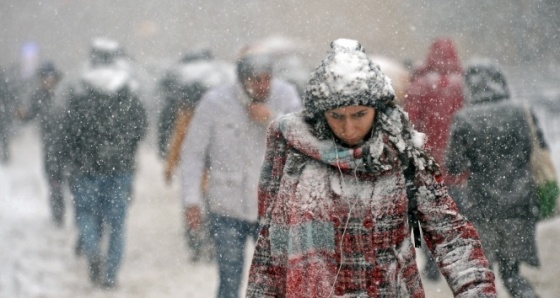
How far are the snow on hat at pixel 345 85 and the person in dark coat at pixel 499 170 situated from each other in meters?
2.31

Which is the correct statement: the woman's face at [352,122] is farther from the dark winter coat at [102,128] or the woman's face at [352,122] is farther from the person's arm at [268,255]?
the dark winter coat at [102,128]

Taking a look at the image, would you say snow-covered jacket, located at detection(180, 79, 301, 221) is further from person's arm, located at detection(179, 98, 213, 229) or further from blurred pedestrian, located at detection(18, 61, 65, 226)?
blurred pedestrian, located at detection(18, 61, 65, 226)

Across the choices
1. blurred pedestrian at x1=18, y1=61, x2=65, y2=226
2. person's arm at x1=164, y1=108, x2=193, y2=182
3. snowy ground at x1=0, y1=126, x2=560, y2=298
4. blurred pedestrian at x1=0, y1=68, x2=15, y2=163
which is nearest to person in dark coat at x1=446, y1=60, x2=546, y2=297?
snowy ground at x1=0, y1=126, x2=560, y2=298

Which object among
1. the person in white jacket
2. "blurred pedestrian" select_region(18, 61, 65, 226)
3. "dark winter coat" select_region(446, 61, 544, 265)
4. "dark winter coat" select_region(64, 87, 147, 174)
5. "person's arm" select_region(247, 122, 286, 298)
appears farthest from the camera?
"blurred pedestrian" select_region(18, 61, 65, 226)

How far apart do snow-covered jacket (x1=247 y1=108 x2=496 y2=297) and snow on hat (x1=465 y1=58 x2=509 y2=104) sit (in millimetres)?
2400

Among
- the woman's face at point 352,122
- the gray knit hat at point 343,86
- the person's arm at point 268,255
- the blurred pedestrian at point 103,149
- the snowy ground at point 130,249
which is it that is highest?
the gray knit hat at point 343,86

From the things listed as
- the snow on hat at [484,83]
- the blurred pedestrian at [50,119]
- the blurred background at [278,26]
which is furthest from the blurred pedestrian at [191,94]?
the snow on hat at [484,83]

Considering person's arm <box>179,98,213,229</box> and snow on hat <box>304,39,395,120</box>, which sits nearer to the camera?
snow on hat <box>304,39,395,120</box>

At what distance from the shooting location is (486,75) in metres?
5.14

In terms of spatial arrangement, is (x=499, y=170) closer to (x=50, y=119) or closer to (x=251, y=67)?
(x=251, y=67)

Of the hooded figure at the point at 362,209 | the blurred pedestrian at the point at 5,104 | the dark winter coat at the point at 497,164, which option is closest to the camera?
the hooded figure at the point at 362,209

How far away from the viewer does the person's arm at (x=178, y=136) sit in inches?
216

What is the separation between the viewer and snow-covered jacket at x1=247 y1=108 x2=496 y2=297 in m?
2.76

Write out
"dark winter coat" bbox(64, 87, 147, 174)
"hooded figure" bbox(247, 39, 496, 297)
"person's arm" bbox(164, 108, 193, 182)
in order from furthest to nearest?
"dark winter coat" bbox(64, 87, 147, 174) → "person's arm" bbox(164, 108, 193, 182) → "hooded figure" bbox(247, 39, 496, 297)
